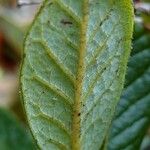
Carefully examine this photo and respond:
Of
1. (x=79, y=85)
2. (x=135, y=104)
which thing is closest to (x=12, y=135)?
(x=135, y=104)

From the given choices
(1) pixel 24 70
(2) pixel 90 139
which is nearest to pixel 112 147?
(2) pixel 90 139

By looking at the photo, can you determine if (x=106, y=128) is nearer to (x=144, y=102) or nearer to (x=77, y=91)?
(x=77, y=91)

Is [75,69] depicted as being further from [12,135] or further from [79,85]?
[12,135]

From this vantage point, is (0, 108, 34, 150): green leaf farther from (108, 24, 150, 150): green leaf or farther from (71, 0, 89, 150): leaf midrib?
(71, 0, 89, 150): leaf midrib

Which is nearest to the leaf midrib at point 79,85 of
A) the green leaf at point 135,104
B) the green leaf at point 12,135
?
the green leaf at point 135,104

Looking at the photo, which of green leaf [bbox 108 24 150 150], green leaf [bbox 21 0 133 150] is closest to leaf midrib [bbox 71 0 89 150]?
green leaf [bbox 21 0 133 150]

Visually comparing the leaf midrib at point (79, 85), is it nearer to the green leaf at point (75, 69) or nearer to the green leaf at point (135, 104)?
the green leaf at point (75, 69)
